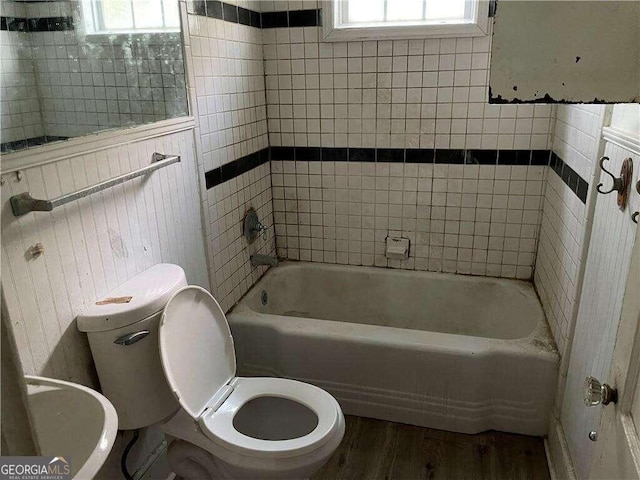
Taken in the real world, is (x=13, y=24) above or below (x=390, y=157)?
above

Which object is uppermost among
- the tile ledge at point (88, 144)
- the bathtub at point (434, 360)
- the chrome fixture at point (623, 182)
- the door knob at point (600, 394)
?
the tile ledge at point (88, 144)

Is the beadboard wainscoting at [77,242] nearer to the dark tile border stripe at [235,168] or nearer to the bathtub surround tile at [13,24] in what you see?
the dark tile border stripe at [235,168]

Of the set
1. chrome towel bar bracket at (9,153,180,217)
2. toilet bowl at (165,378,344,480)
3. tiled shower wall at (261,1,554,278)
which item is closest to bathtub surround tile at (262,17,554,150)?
tiled shower wall at (261,1,554,278)

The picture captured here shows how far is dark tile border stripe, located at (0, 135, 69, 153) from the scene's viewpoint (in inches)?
45.4

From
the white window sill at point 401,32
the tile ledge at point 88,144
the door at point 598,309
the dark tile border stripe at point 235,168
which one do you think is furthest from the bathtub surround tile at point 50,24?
the door at point 598,309

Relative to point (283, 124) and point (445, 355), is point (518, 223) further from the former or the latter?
point (283, 124)

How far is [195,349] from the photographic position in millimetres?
1648

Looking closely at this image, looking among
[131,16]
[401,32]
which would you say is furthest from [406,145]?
[131,16]

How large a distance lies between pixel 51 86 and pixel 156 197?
0.48 metres

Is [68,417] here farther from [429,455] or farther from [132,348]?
[429,455]

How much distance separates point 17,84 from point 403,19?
177cm

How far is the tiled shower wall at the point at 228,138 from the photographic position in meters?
1.97

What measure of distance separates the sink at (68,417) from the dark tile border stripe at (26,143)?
1.76ft

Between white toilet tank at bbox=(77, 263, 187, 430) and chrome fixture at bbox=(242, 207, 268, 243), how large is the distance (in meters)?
0.90
